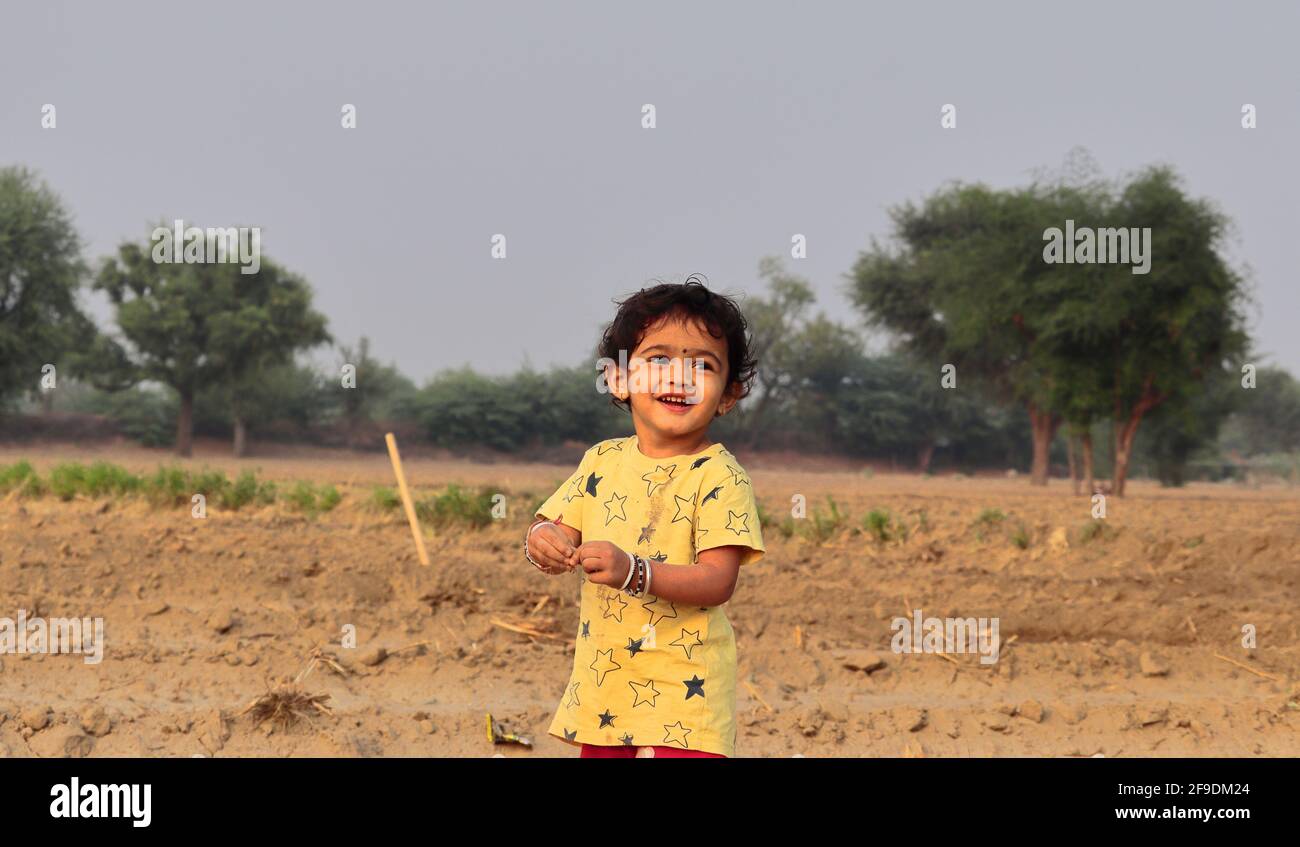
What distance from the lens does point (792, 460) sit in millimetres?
49531

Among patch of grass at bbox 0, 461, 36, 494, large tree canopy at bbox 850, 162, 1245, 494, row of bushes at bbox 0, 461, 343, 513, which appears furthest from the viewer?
large tree canopy at bbox 850, 162, 1245, 494

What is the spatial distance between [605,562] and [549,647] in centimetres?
467

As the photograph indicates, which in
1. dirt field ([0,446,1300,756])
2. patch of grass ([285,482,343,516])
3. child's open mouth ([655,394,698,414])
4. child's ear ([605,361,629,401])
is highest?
child's ear ([605,361,629,401])

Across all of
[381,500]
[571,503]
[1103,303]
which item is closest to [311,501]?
[381,500]

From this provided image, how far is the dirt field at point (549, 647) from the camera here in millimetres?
5473

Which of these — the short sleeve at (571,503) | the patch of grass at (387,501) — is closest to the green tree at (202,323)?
the patch of grass at (387,501)

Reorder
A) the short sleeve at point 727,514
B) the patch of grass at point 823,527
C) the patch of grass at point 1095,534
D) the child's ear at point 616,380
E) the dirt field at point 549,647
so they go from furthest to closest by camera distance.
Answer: the patch of grass at point 1095,534
the patch of grass at point 823,527
the dirt field at point 549,647
the child's ear at point 616,380
the short sleeve at point 727,514

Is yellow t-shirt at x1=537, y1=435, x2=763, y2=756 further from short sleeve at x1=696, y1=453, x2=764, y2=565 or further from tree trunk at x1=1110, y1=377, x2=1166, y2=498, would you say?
tree trunk at x1=1110, y1=377, x2=1166, y2=498

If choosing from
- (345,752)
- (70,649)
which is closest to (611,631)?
(345,752)

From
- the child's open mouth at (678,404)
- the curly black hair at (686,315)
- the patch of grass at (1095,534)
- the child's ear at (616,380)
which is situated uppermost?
the curly black hair at (686,315)

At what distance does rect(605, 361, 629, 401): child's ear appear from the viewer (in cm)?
243

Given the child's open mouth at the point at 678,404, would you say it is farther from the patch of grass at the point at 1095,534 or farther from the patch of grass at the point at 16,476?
the patch of grass at the point at 16,476

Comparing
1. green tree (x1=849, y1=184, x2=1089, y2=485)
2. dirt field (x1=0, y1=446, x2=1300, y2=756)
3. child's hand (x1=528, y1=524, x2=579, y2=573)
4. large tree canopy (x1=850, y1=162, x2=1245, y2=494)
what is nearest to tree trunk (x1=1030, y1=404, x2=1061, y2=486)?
green tree (x1=849, y1=184, x2=1089, y2=485)

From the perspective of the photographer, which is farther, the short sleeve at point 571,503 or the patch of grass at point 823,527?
the patch of grass at point 823,527
